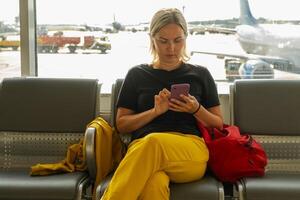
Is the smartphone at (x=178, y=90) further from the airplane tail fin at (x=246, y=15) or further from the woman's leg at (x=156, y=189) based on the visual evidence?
the airplane tail fin at (x=246, y=15)

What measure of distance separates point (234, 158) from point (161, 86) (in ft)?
1.80

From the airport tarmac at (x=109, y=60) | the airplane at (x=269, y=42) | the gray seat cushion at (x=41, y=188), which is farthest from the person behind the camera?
the airport tarmac at (x=109, y=60)

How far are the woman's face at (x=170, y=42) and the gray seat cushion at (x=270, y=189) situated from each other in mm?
754

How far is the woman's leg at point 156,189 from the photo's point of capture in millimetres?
1810

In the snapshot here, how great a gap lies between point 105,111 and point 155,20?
0.80 metres

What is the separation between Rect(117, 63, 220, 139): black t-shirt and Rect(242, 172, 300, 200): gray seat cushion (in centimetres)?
44

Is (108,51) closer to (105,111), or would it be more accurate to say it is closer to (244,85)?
(105,111)

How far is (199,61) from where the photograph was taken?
3.02m

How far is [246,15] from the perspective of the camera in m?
2.91

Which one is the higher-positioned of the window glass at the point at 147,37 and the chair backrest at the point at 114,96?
the window glass at the point at 147,37

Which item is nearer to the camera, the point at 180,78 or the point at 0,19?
the point at 180,78

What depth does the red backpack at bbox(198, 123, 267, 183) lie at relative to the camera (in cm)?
204

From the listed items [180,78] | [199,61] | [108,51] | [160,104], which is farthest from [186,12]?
[160,104]

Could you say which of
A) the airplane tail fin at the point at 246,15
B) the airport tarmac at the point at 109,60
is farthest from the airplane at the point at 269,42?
the airport tarmac at the point at 109,60
